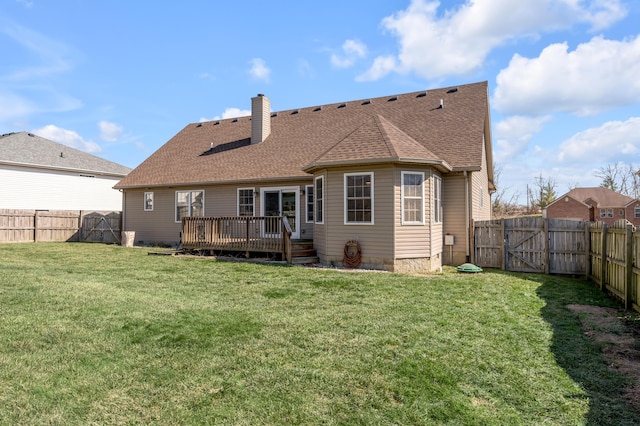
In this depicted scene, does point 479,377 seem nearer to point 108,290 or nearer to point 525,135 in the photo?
point 108,290

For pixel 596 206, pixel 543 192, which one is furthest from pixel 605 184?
pixel 543 192

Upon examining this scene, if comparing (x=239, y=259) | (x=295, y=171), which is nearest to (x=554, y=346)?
(x=239, y=259)

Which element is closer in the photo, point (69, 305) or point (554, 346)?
point (554, 346)

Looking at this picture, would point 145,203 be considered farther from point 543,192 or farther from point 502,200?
point 543,192

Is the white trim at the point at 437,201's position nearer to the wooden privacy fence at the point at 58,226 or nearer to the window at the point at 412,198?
the window at the point at 412,198

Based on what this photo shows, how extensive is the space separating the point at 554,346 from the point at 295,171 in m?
10.5

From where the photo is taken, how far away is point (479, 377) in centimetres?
365

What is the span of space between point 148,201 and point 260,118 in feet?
22.5

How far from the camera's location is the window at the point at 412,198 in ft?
34.1

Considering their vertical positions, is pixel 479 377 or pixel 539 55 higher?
pixel 539 55

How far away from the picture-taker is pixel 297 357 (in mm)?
4078

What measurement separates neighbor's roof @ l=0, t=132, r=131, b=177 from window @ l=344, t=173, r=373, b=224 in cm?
2093

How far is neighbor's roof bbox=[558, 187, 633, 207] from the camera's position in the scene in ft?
141

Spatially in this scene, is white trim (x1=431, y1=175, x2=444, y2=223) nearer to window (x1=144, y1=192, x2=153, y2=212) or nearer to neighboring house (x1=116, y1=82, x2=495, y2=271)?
neighboring house (x1=116, y1=82, x2=495, y2=271)
